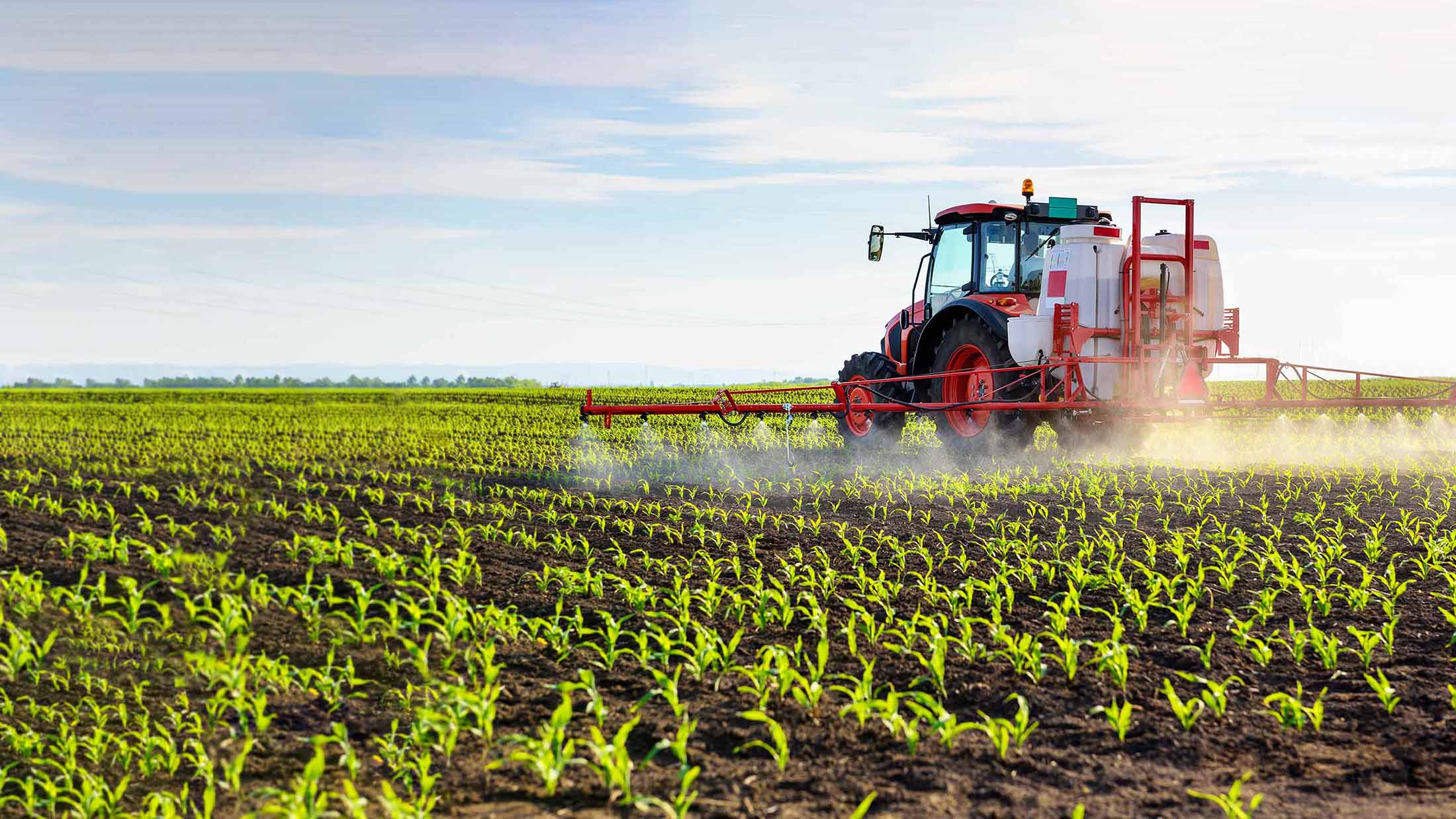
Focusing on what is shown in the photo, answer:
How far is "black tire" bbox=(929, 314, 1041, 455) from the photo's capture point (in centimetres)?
1152

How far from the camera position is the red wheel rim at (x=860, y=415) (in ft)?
42.7

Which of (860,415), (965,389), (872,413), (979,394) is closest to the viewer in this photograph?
(979,394)

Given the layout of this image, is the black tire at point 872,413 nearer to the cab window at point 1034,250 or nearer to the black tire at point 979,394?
the black tire at point 979,394

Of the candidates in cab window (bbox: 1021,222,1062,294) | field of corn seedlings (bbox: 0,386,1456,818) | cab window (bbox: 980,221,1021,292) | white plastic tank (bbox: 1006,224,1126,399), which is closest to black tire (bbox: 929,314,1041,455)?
white plastic tank (bbox: 1006,224,1126,399)

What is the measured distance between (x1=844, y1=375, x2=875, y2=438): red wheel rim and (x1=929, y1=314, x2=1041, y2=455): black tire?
37.8 inches

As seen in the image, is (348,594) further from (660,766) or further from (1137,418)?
(1137,418)

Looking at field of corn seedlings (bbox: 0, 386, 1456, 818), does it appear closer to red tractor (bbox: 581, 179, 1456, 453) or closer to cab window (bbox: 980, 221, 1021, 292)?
red tractor (bbox: 581, 179, 1456, 453)

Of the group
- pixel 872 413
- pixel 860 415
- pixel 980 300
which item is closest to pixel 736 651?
pixel 980 300

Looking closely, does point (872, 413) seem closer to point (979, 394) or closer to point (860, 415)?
point (860, 415)

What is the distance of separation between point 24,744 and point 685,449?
11733 millimetres

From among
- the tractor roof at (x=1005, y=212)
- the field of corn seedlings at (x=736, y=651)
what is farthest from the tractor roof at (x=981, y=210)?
the field of corn seedlings at (x=736, y=651)

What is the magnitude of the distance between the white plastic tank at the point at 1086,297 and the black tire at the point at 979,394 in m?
0.40

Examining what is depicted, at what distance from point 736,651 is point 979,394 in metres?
7.22

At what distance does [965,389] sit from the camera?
12523 millimetres
